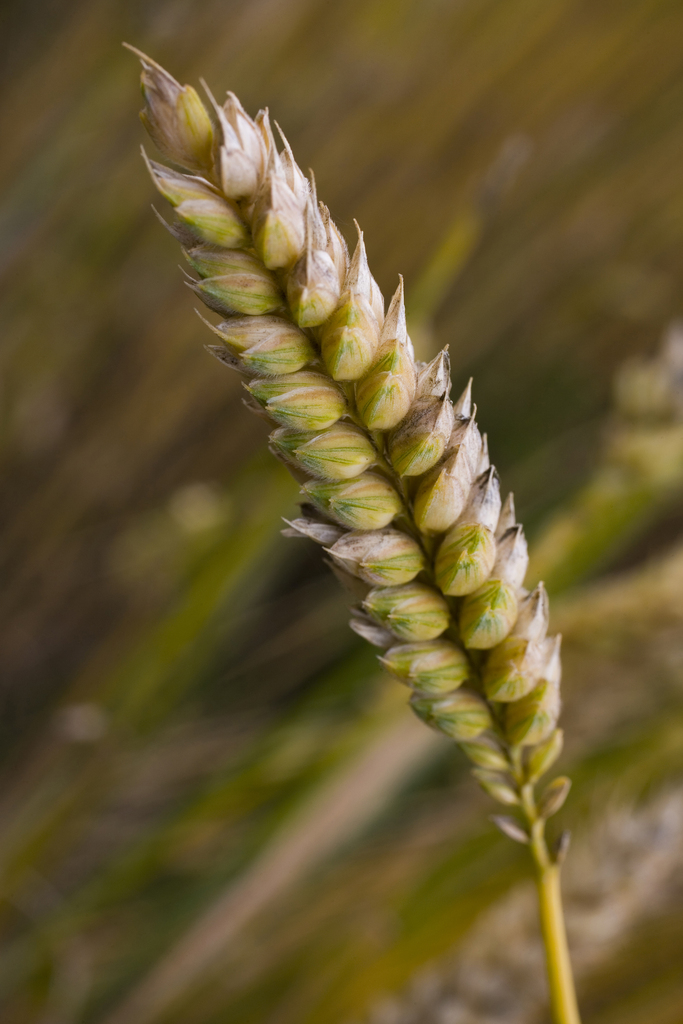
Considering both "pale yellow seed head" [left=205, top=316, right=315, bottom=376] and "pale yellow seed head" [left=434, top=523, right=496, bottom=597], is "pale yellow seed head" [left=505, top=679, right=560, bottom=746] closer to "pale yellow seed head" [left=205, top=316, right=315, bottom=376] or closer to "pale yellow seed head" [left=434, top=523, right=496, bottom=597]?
"pale yellow seed head" [left=434, top=523, right=496, bottom=597]

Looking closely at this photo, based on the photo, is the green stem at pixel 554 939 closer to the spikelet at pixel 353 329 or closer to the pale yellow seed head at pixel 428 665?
the pale yellow seed head at pixel 428 665

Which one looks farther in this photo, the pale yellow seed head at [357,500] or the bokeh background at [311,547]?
the bokeh background at [311,547]

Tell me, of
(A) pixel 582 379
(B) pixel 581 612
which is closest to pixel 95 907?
(B) pixel 581 612

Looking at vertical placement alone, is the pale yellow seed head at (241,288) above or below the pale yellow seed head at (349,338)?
above

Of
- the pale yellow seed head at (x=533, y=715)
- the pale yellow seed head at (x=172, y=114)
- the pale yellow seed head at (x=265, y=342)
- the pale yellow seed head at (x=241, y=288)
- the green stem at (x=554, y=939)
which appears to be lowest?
the green stem at (x=554, y=939)

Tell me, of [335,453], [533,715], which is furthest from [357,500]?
[533,715]

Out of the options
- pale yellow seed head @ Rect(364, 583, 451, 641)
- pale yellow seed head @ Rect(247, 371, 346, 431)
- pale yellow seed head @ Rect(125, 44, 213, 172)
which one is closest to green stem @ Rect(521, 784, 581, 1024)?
pale yellow seed head @ Rect(364, 583, 451, 641)

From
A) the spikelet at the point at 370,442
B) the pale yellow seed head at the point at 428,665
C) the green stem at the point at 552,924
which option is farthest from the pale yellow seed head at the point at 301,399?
the green stem at the point at 552,924

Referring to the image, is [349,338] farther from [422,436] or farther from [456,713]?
[456,713]
